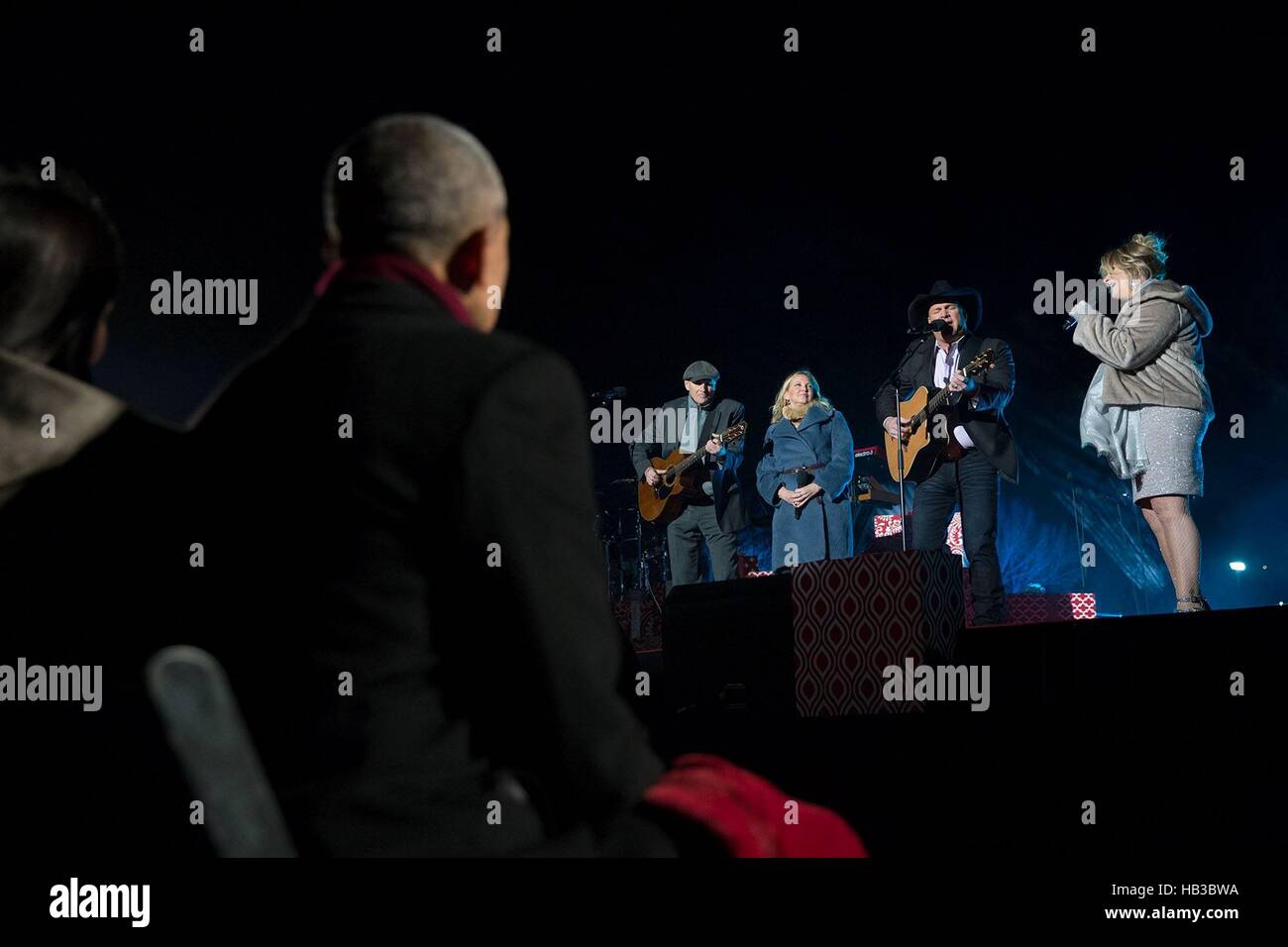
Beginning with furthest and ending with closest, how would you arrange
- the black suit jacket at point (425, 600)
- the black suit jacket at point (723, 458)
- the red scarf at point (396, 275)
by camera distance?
Result: the black suit jacket at point (723, 458) < the red scarf at point (396, 275) < the black suit jacket at point (425, 600)

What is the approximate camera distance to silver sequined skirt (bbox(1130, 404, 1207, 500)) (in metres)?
4.89

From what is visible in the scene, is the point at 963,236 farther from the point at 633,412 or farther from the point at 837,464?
the point at 837,464

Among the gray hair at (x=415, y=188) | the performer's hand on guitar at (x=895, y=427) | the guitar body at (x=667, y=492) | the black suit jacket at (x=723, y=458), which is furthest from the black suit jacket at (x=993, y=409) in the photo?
the gray hair at (x=415, y=188)

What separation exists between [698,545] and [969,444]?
2.84 m

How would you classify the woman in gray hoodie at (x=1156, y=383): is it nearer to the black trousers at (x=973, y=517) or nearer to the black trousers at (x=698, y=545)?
the black trousers at (x=973, y=517)

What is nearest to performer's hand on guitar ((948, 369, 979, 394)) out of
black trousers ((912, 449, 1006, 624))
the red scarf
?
black trousers ((912, 449, 1006, 624))

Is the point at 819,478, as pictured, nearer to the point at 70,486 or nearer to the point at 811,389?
the point at 811,389

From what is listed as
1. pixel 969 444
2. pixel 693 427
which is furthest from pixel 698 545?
pixel 969 444

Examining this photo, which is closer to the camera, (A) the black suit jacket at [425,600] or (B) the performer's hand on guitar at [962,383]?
(A) the black suit jacket at [425,600]

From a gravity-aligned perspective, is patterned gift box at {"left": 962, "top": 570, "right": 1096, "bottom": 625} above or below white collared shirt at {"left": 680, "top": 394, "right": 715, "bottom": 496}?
below

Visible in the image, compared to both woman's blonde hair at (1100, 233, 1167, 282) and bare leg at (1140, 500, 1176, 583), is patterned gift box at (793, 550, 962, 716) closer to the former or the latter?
bare leg at (1140, 500, 1176, 583)

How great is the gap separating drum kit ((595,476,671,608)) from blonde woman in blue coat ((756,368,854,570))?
250 cm

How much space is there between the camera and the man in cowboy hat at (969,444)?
6.18 m

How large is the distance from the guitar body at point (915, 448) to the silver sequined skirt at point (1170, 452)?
1.69 metres
